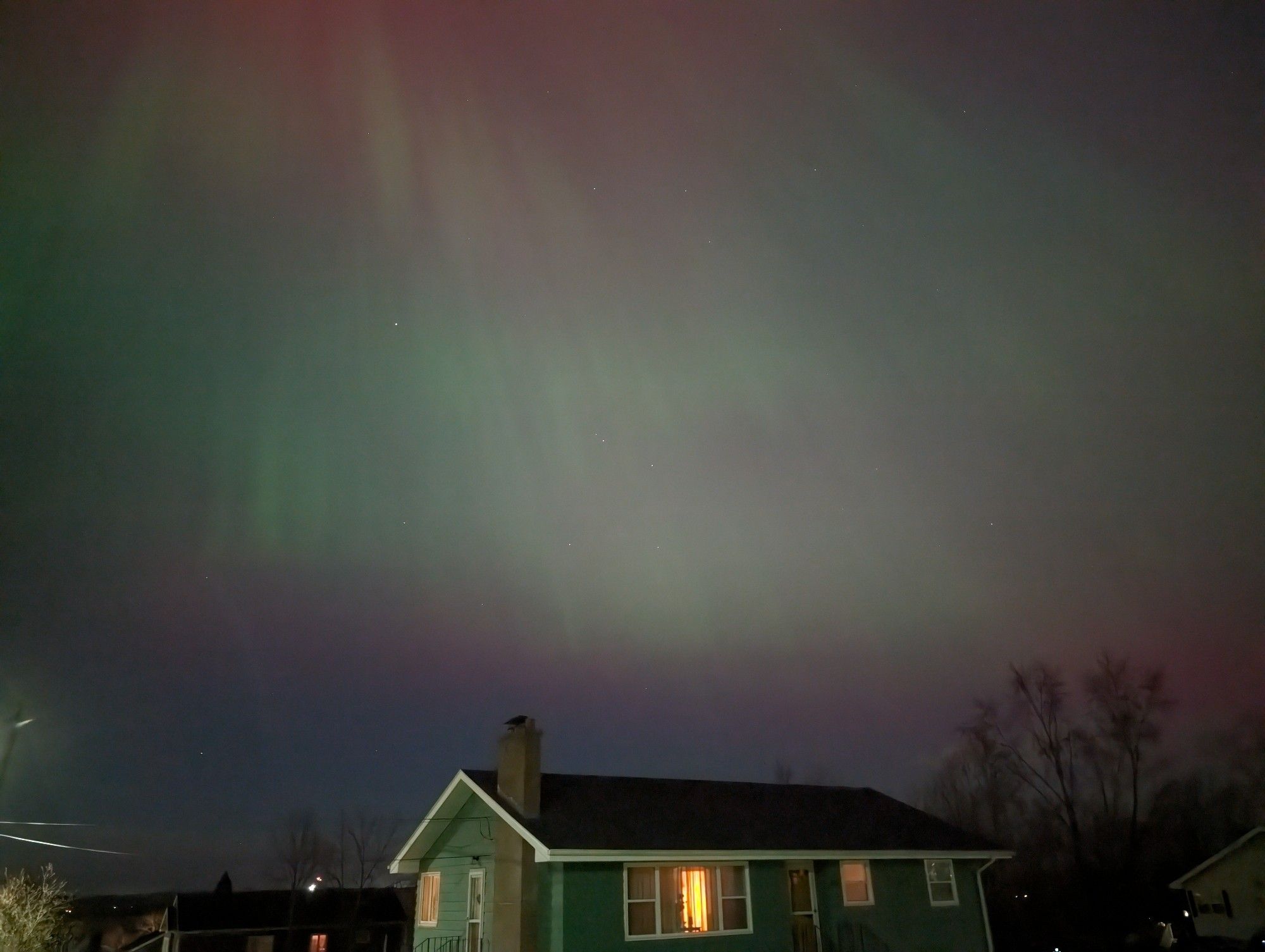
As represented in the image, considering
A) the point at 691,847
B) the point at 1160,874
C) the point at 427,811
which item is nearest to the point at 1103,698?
the point at 1160,874

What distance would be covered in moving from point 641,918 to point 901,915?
26.0 feet

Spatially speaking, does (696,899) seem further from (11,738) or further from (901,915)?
(11,738)

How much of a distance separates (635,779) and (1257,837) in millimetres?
30634

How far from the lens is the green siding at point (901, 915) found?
2019 centimetres

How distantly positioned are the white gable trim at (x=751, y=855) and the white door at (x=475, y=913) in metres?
3.52

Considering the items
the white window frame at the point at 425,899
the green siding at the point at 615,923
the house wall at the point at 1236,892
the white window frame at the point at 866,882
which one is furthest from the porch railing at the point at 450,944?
the house wall at the point at 1236,892

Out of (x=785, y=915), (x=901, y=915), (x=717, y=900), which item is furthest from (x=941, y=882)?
(x=717, y=900)

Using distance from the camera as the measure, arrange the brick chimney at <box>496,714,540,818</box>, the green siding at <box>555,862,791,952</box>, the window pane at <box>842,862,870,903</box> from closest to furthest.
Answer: the green siding at <box>555,862,791,952</box> → the brick chimney at <box>496,714,540,818</box> → the window pane at <box>842,862,870,903</box>

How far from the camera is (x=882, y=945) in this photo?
66.8 feet

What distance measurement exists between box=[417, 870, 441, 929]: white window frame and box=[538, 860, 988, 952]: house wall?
5.57 m

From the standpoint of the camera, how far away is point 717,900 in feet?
61.2

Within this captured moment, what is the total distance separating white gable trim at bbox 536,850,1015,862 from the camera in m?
16.6

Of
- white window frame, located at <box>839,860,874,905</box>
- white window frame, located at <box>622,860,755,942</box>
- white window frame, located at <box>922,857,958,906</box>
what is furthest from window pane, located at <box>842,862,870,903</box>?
white window frame, located at <box>622,860,755,942</box>

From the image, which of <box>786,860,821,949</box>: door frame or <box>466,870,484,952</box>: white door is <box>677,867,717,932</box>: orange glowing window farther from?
<box>466,870,484,952</box>: white door
